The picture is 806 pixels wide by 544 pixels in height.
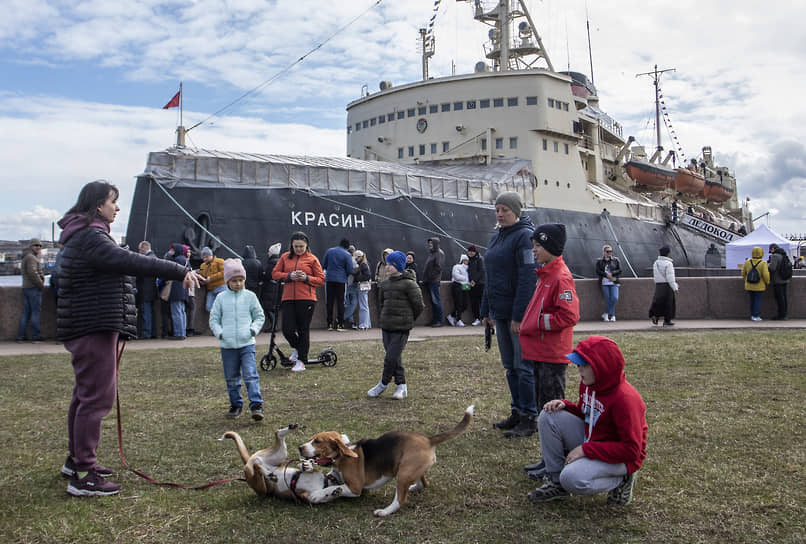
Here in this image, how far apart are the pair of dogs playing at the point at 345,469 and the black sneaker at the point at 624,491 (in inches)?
40.6

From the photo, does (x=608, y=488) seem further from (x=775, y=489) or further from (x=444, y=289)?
(x=444, y=289)

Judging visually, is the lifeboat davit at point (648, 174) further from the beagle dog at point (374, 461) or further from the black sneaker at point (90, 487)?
the black sneaker at point (90, 487)

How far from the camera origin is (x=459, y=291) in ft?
49.0

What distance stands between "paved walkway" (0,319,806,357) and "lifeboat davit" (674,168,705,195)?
Answer: 23.2 metres

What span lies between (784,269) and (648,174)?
Result: 1869 centimetres

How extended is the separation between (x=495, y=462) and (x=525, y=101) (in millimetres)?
22551

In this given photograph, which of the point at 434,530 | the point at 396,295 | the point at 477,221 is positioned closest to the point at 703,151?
the point at 477,221

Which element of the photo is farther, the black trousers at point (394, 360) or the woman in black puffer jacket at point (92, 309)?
the black trousers at point (394, 360)

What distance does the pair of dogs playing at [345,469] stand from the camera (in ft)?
11.7

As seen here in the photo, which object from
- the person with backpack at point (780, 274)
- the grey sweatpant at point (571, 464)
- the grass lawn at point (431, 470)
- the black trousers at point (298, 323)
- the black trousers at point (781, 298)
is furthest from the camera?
the black trousers at point (781, 298)

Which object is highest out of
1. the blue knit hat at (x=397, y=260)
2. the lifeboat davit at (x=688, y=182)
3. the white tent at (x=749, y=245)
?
the lifeboat davit at (x=688, y=182)

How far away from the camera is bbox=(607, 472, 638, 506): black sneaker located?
11.7ft

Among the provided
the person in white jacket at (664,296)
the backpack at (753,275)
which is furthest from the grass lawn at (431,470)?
the backpack at (753,275)

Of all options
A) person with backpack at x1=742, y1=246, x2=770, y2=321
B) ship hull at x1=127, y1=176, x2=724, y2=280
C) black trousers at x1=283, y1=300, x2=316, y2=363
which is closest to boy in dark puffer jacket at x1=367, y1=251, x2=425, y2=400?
→ black trousers at x1=283, y1=300, x2=316, y2=363
